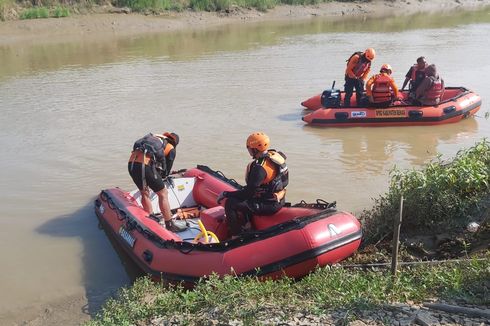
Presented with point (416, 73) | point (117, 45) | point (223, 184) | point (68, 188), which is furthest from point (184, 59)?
point (223, 184)

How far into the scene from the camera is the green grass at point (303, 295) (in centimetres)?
364

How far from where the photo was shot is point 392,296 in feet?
12.3

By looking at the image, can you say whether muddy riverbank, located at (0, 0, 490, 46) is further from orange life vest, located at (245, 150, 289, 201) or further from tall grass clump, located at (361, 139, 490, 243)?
tall grass clump, located at (361, 139, 490, 243)

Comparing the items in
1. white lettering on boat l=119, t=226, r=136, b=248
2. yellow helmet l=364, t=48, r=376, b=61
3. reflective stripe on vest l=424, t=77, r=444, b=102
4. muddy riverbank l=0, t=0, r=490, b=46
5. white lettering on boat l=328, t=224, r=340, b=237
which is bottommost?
white lettering on boat l=119, t=226, r=136, b=248

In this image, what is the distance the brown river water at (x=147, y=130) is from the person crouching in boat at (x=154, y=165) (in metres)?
0.74

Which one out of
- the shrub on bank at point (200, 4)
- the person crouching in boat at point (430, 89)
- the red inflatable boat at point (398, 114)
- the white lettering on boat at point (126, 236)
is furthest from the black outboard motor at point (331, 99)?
the shrub on bank at point (200, 4)

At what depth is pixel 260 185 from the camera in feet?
16.6

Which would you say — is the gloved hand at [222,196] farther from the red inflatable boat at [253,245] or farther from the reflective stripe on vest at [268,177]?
the reflective stripe on vest at [268,177]

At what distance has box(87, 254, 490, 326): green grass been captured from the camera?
3641 millimetres

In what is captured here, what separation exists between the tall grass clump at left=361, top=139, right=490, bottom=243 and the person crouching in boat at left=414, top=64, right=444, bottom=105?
492cm

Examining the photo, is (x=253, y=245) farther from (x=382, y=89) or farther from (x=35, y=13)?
(x=35, y=13)

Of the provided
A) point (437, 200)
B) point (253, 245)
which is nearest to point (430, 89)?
point (437, 200)

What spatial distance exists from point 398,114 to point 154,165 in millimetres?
5800

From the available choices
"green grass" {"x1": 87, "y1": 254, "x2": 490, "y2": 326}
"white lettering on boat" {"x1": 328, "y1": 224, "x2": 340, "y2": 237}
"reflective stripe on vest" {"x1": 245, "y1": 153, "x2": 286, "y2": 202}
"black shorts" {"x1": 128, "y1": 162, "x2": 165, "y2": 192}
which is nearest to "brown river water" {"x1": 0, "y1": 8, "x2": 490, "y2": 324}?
"black shorts" {"x1": 128, "y1": 162, "x2": 165, "y2": 192}
